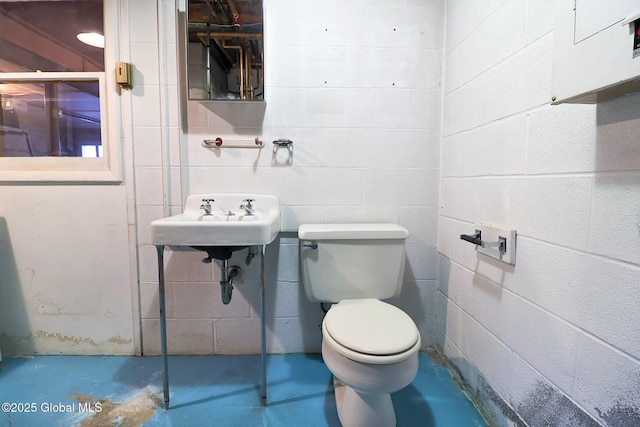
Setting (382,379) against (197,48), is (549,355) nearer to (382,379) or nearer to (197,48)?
(382,379)

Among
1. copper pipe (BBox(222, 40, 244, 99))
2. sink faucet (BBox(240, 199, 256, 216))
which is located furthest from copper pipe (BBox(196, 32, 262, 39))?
sink faucet (BBox(240, 199, 256, 216))

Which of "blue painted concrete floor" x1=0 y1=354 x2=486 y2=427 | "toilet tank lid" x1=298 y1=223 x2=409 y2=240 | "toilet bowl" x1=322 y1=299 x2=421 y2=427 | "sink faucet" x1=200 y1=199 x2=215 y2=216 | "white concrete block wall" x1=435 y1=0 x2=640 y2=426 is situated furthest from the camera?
"sink faucet" x1=200 y1=199 x2=215 y2=216

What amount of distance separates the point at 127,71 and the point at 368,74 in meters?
1.21

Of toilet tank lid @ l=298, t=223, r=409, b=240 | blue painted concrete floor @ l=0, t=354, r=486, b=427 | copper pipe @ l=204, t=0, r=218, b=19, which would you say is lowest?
blue painted concrete floor @ l=0, t=354, r=486, b=427

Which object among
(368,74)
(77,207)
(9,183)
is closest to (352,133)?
(368,74)

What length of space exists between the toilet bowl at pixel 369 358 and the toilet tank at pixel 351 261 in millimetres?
182

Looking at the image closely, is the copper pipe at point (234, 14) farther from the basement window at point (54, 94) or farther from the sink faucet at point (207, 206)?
the sink faucet at point (207, 206)

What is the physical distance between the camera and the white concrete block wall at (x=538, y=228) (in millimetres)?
668

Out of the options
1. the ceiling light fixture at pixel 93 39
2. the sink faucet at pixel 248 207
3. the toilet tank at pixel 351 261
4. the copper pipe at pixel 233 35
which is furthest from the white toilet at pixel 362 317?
the ceiling light fixture at pixel 93 39

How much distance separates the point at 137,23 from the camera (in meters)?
1.42

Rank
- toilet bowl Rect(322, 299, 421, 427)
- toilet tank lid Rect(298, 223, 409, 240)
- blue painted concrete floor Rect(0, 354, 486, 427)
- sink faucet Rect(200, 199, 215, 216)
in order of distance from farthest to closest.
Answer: sink faucet Rect(200, 199, 215, 216) → toilet tank lid Rect(298, 223, 409, 240) → blue painted concrete floor Rect(0, 354, 486, 427) → toilet bowl Rect(322, 299, 421, 427)

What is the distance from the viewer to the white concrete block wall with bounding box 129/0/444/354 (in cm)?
145

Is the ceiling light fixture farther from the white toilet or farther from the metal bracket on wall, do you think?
the metal bracket on wall

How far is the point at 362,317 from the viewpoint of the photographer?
110cm
